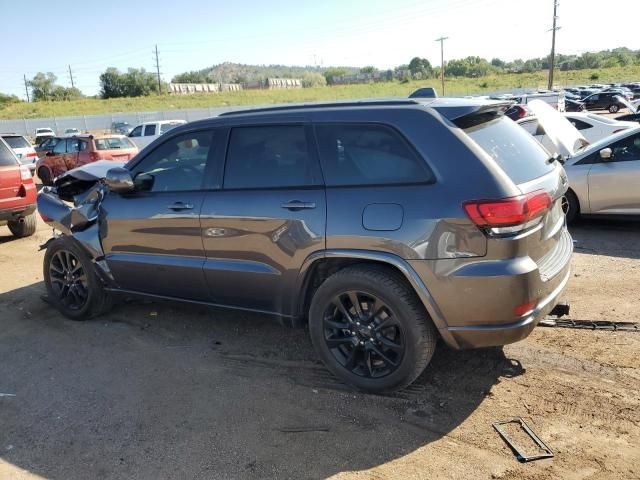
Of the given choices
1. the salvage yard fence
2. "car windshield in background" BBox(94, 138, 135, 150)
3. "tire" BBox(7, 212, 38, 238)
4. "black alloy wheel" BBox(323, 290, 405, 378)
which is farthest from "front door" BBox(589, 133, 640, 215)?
the salvage yard fence

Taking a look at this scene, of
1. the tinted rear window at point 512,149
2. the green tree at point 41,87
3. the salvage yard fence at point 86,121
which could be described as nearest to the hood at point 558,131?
the tinted rear window at point 512,149

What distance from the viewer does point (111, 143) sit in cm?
1592

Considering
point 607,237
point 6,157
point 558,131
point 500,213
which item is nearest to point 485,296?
point 500,213

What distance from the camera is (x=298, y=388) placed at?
148 inches

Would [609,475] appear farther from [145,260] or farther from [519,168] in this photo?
[145,260]

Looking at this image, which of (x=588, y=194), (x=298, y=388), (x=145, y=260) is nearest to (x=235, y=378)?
(x=298, y=388)

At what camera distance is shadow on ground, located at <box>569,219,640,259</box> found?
6.57 metres

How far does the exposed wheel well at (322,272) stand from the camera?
346 centimetres

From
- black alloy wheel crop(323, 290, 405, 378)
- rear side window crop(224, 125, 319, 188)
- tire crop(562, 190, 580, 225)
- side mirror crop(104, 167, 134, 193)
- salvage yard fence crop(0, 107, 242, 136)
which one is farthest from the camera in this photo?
salvage yard fence crop(0, 107, 242, 136)

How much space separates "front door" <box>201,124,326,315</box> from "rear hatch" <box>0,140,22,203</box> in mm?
5535

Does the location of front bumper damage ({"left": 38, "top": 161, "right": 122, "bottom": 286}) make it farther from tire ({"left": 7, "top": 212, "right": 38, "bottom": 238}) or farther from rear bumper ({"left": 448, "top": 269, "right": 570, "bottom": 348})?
tire ({"left": 7, "top": 212, "right": 38, "bottom": 238})

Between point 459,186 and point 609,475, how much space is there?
166cm

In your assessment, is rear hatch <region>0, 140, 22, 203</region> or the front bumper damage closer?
the front bumper damage

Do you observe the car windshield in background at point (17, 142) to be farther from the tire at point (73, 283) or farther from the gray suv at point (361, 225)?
the gray suv at point (361, 225)
